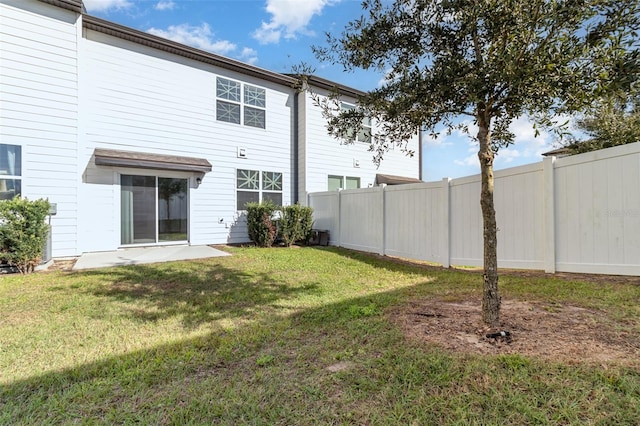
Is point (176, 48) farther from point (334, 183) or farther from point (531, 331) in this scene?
point (531, 331)

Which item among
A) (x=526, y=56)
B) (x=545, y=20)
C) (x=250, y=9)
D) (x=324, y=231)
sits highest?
(x=250, y=9)

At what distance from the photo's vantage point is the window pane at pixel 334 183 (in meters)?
12.8

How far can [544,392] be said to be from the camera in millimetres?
2219

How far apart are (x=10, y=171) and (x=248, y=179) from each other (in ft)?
19.7

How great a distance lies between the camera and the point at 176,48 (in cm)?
954

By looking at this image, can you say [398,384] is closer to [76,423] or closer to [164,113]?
[76,423]

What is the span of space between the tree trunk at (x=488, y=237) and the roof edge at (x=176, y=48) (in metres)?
5.48

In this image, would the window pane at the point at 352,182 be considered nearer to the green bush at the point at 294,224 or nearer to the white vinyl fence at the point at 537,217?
the green bush at the point at 294,224

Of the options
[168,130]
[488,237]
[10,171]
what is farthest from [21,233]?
[488,237]

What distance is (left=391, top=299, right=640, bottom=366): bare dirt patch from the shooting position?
2.72 meters

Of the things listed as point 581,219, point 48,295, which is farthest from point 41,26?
point 581,219

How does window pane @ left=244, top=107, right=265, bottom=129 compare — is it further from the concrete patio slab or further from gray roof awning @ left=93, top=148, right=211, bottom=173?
the concrete patio slab

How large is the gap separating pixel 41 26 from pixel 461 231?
35.6 feet

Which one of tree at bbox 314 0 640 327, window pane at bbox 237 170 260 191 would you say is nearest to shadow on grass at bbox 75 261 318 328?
tree at bbox 314 0 640 327
